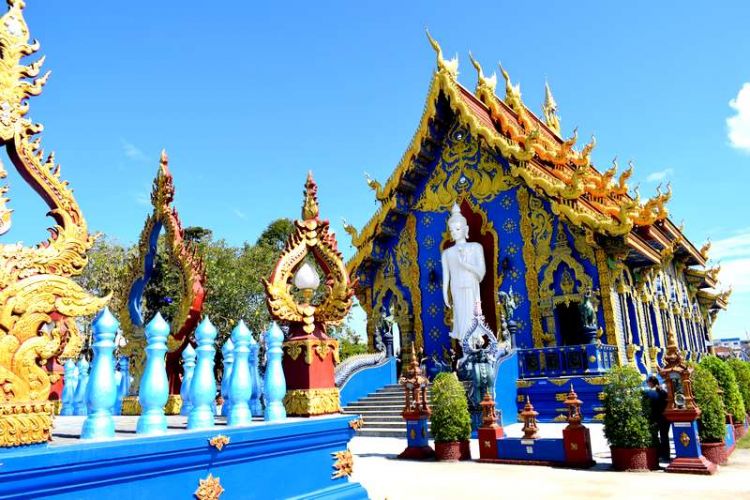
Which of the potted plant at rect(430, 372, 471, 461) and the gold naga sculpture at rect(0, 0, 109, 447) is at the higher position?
the gold naga sculpture at rect(0, 0, 109, 447)

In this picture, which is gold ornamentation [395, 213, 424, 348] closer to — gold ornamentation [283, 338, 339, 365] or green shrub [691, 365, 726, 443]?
green shrub [691, 365, 726, 443]

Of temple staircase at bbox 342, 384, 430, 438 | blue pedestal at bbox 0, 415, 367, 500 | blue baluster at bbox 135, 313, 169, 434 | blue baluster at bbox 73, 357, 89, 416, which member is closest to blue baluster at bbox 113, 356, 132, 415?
blue baluster at bbox 73, 357, 89, 416

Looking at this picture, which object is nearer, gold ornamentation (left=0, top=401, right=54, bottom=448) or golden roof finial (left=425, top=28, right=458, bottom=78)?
gold ornamentation (left=0, top=401, right=54, bottom=448)

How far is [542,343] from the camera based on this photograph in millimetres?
14062

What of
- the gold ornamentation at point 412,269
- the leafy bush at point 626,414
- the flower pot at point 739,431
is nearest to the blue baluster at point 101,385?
the leafy bush at point 626,414

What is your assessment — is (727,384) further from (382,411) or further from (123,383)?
(123,383)

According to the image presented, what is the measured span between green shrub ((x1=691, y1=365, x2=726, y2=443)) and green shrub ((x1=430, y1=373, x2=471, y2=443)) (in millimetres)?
3163

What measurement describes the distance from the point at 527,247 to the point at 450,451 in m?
7.74

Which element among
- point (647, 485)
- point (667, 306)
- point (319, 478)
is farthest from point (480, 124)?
point (319, 478)

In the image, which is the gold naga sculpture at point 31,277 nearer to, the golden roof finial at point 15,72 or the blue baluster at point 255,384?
the golden roof finial at point 15,72

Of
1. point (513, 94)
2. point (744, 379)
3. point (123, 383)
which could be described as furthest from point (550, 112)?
point (123, 383)

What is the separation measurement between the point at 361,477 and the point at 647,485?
3.28 meters

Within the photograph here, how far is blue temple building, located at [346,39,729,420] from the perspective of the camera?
13203 mm

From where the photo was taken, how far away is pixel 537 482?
6.43 metres
